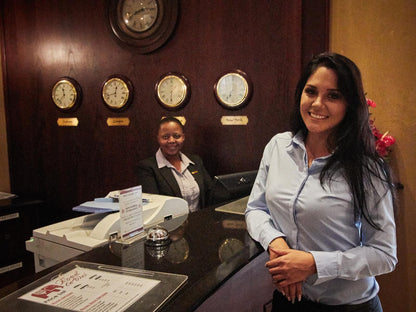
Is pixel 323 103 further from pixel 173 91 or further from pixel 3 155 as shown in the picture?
pixel 3 155

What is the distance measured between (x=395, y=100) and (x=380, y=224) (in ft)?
6.59

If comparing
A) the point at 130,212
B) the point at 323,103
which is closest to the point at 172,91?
the point at 130,212

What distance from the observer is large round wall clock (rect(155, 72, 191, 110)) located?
3375 mm

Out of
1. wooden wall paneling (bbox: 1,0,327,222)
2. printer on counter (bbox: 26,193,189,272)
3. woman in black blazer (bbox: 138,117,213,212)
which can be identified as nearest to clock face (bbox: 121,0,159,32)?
wooden wall paneling (bbox: 1,0,327,222)

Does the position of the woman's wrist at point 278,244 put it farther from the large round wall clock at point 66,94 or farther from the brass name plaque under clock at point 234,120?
the large round wall clock at point 66,94

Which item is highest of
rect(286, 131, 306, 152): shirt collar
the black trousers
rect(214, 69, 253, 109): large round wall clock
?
rect(214, 69, 253, 109): large round wall clock

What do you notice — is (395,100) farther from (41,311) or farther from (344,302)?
(41,311)

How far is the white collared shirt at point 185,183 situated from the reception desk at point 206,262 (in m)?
1.07

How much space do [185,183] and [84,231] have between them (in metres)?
1.30

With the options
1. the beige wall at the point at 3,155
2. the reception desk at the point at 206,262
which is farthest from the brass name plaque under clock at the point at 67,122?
the reception desk at the point at 206,262

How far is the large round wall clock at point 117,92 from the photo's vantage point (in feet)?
12.0

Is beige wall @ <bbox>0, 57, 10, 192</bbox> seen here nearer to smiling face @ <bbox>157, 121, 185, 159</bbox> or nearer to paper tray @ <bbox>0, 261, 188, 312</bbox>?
smiling face @ <bbox>157, 121, 185, 159</bbox>

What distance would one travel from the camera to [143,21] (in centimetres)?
353

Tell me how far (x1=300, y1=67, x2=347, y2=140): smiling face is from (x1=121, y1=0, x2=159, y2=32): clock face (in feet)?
8.52
